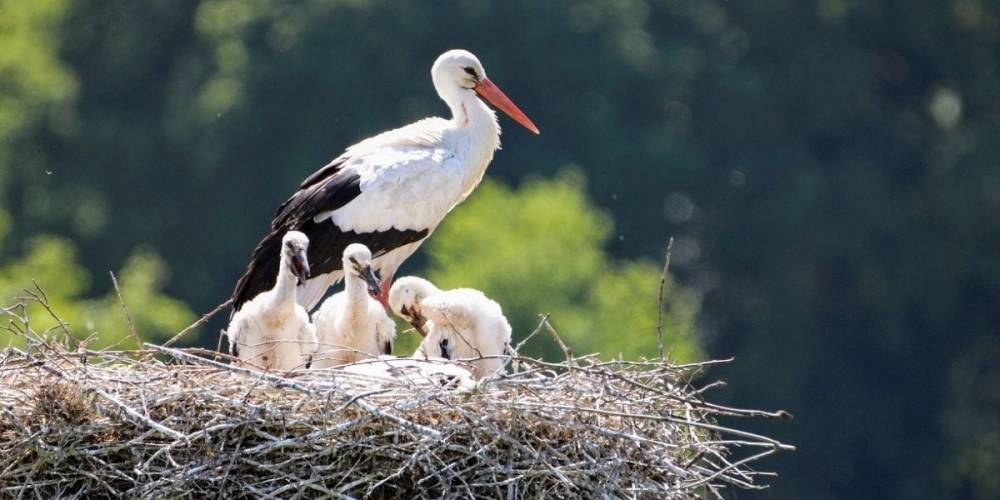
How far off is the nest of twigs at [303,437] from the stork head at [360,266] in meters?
1.19

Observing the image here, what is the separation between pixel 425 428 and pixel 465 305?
65.4 inches

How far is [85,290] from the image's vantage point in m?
24.6

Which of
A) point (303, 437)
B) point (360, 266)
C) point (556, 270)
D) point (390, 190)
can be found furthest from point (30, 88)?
point (303, 437)

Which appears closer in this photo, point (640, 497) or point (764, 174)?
point (640, 497)

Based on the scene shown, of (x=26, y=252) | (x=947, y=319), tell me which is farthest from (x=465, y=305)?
(x=947, y=319)

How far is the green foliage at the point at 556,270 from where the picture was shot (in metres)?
22.6

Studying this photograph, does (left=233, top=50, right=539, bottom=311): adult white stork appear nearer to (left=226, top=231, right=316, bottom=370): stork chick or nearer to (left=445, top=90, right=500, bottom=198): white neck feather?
(left=445, top=90, right=500, bottom=198): white neck feather

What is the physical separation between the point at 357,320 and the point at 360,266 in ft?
0.72

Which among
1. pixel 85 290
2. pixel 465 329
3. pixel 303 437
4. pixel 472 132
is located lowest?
pixel 303 437

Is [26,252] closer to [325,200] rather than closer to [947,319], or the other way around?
[947,319]

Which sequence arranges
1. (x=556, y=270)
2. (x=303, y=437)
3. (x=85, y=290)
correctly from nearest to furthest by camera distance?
(x=303, y=437) < (x=556, y=270) < (x=85, y=290)

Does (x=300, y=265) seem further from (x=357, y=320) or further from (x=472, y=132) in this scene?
(x=472, y=132)

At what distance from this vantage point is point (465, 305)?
30.0ft

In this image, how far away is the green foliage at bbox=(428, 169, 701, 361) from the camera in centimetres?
2259
